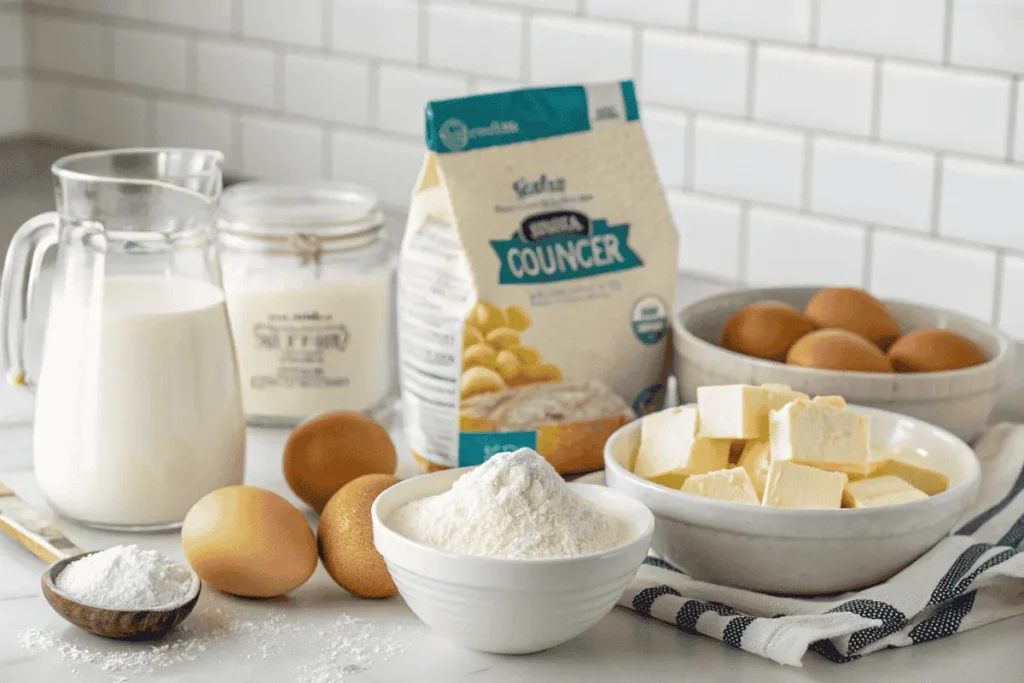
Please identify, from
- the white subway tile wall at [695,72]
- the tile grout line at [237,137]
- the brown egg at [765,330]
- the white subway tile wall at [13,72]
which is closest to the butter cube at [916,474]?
the brown egg at [765,330]

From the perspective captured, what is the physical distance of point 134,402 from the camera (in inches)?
40.2

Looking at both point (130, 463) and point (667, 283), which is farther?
point (667, 283)

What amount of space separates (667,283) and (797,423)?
0.30 meters

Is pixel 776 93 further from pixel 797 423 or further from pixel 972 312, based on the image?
pixel 797 423

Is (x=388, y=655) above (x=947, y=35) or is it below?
below

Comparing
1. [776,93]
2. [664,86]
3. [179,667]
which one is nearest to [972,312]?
[776,93]

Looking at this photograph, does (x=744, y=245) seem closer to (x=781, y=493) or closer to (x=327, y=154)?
(x=327, y=154)

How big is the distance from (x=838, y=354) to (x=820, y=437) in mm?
201

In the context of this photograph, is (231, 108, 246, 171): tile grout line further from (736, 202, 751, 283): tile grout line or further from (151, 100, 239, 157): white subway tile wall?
(736, 202, 751, 283): tile grout line

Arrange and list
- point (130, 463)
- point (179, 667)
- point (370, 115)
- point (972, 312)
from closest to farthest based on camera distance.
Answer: point (179, 667)
point (130, 463)
point (972, 312)
point (370, 115)

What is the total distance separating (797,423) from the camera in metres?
0.96

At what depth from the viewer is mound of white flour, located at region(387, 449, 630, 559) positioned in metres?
0.85

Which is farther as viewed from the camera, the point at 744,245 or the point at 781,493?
the point at 744,245

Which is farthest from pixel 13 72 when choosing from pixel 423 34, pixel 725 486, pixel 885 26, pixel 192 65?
pixel 725 486
